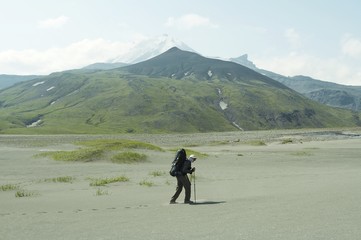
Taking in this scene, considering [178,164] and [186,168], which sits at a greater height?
[178,164]

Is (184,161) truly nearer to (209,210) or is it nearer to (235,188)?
(209,210)

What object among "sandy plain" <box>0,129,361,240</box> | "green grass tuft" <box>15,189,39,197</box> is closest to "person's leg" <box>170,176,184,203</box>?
"sandy plain" <box>0,129,361,240</box>

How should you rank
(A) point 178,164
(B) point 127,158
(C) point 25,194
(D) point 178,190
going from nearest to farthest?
(A) point 178,164 < (D) point 178,190 < (C) point 25,194 < (B) point 127,158

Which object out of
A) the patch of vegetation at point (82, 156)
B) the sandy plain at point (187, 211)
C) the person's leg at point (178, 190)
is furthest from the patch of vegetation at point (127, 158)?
the person's leg at point (178, 190)

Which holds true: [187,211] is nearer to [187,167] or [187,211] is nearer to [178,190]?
[178,190]

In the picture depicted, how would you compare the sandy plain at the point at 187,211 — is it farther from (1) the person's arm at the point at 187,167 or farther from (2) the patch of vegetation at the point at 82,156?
(2) the patch of vegetation at the point at 82,156

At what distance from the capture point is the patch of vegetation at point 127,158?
51.1 metres

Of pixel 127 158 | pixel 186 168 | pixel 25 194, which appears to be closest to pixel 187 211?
pixel 186 168

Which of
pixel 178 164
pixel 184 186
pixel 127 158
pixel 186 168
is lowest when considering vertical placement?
pixel 127 158

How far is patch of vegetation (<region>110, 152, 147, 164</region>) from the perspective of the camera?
51053 mm

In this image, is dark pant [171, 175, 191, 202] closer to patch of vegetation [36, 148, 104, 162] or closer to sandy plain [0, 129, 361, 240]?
sandy plain [0, 129, 361, 240]

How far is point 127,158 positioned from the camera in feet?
169

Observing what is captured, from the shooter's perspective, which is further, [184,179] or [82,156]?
[82,156]

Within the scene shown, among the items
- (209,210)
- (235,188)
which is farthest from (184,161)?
(235,188)
